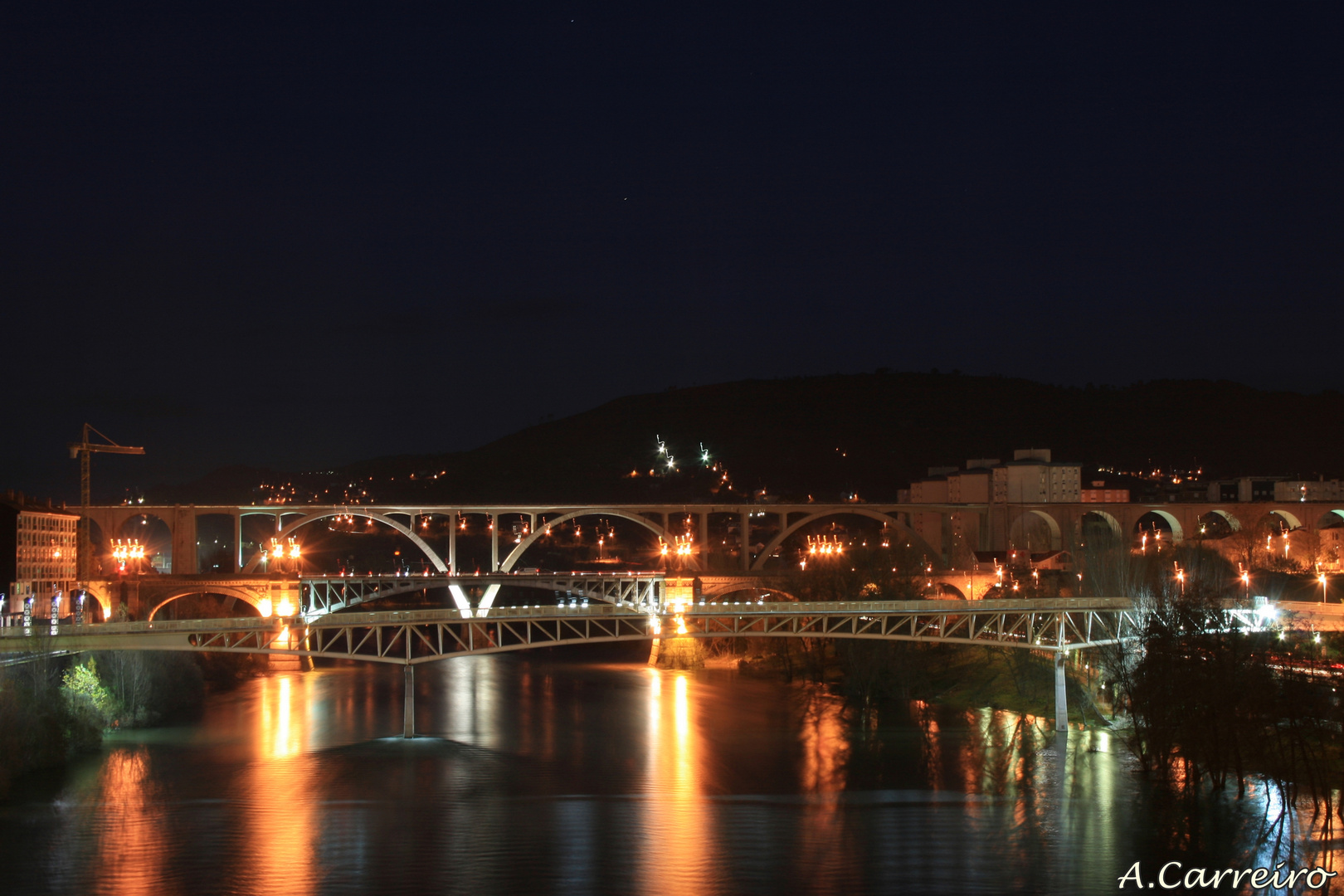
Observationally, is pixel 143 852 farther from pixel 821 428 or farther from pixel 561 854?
pixel 821 428

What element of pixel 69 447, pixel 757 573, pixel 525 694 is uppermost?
pixel 69 447

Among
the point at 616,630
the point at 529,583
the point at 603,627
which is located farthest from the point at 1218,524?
the point at 603,627

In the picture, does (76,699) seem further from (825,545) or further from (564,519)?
(825,545)

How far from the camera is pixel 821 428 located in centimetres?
15100

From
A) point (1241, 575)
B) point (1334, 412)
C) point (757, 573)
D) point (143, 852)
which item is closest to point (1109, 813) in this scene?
point (143, 852)

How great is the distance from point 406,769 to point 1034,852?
17.2 meters

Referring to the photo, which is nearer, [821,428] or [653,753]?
[653,753]

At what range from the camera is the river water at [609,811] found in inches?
875

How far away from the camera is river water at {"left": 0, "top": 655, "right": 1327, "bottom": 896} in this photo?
22.2 meters

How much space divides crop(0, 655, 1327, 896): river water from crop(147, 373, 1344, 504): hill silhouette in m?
74.6

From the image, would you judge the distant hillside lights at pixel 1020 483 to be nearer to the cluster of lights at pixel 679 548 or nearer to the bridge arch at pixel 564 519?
the cluster of lights at pixel 679 548

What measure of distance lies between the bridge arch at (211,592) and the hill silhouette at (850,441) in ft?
175

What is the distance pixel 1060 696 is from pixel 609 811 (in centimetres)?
1614

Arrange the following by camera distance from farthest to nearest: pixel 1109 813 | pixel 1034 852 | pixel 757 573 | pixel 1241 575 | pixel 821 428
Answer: pixel 821 428, pixel 757 573, pixel 1241 575, pixel 1109 813, pixel 1034 852
